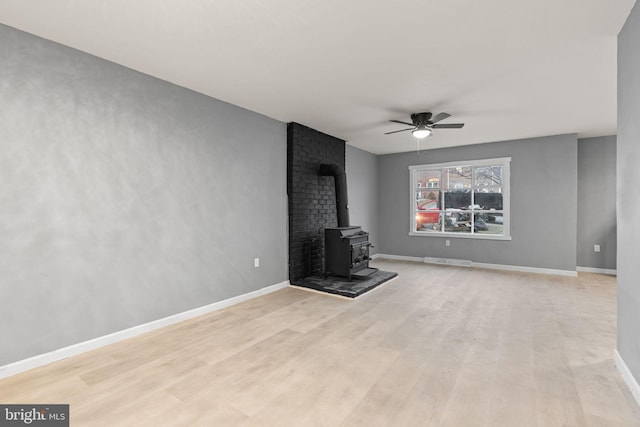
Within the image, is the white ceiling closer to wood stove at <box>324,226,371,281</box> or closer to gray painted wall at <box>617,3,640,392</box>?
gray painted wall at <box>617,3,640,392</box>

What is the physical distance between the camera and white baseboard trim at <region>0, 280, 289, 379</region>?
84.0 inches

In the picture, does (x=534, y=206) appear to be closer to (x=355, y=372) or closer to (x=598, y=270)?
(x=598, y=270)

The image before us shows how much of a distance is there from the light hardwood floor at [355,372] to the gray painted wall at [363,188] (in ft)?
10.1

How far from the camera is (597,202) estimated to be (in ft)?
17.6

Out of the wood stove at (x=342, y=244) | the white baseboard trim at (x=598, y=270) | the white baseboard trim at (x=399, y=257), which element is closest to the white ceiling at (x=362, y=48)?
the wood stove at (x=342, y=244)

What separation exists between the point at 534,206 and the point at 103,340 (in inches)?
256

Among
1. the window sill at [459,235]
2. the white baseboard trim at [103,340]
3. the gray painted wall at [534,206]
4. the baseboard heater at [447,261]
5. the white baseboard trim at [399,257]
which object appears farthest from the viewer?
the white baseboard trim at [399,257]

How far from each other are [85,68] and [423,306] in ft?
13.3

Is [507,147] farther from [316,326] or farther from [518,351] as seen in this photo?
[316,326]

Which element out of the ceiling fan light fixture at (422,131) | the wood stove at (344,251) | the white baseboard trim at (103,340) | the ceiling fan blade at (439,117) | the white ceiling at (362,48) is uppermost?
the white ceiling at (362,48)

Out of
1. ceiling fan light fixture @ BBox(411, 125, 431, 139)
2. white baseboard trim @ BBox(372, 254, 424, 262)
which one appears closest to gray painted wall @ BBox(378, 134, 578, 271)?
white baseboard trim @ BBox(372, 254, 424, 262)

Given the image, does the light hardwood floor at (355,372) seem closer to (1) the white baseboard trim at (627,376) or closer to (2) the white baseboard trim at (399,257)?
(1) the white baseboard trim at (627,376)

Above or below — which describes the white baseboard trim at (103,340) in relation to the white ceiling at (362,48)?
below

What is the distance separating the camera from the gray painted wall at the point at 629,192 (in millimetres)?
1854
